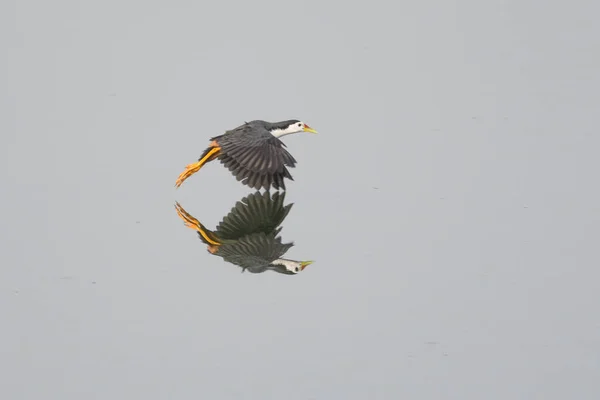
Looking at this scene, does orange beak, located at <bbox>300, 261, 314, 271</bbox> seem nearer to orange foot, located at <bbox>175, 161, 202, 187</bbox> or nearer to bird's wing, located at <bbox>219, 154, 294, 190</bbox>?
bird's wing, located at <bbox>219, 154, 294, 190</bbox>

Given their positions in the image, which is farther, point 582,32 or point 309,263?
point 582,32

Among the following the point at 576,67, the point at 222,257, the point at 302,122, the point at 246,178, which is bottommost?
the point at 222,257

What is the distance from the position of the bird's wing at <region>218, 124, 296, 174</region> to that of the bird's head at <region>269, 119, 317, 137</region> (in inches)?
27.2

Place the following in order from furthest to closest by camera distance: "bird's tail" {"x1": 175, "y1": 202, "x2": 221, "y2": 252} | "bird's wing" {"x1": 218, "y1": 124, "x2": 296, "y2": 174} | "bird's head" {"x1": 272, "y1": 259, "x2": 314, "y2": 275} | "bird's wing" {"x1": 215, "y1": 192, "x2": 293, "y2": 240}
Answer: "bird's wing" {"x1": 218, "y1": 124, "x2": 296, "y2": 174}
"bird's wing" {"x1": 215, "y1": 192, "x2": 293, "y2": 240}
"bird's tail" {"x1": 175, "y1": 202, "x2": 221, "y2": 252}
"bird's head" {"x1": 272, "y1": 259, "x2": 314, "y2": 275}

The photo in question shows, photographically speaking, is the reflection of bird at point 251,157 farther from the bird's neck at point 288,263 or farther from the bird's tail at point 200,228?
the bird's neck at point 288,263

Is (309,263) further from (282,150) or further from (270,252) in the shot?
(282,150)

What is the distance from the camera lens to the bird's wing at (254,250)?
15344mm

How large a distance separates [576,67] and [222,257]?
1024cm

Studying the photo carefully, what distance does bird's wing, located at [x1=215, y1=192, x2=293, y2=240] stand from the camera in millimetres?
16422

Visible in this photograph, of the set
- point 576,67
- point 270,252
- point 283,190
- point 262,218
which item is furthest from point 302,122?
point 576,67

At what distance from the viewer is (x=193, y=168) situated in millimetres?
18125

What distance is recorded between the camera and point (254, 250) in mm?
15703

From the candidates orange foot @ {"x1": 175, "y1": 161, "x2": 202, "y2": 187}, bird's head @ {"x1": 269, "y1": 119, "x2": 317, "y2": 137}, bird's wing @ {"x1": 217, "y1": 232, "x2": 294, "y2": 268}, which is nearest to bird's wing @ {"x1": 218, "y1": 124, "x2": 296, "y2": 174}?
orange foot @ {"x1": 175, "y1": 161, "x2": 202, "y2": 187}

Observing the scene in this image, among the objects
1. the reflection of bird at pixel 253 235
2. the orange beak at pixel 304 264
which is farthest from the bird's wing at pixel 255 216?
the orange beak at pixel 304 264
